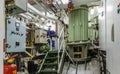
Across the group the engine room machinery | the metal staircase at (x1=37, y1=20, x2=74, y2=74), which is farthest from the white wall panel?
the engine room machinery

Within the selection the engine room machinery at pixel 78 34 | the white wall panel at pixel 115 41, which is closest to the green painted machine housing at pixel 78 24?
the engine room machinery at pixel 78 34

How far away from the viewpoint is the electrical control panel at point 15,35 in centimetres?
489

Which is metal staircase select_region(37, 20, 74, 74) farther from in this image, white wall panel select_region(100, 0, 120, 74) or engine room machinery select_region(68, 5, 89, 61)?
white wall panel select_region(100, 0, 120, 74)

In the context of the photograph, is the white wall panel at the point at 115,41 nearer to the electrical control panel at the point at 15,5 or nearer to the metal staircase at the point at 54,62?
the electrical control panel at the point at 15,5

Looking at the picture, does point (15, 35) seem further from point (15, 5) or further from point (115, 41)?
point (115, 41)

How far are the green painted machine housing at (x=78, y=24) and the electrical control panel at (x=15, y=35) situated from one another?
73.2 inches

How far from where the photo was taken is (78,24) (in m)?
5.20

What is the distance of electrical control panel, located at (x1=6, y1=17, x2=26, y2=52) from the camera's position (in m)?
4.89

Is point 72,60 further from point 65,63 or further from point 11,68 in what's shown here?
point 11,68

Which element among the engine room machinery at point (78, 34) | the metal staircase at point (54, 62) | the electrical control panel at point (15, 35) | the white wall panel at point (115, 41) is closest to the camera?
the white wall panel at point (115, 41)

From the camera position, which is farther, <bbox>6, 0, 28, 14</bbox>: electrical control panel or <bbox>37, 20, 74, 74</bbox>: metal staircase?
<bbox>37, 20, 74, 74</bbox>: metal staircase

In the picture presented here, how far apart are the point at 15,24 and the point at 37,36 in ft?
8.71

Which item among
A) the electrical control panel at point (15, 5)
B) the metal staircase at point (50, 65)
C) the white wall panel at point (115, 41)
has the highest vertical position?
the electrical control panel at point (15, 5)

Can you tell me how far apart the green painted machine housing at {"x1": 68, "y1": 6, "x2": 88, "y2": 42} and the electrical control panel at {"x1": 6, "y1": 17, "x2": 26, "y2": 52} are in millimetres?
1860
